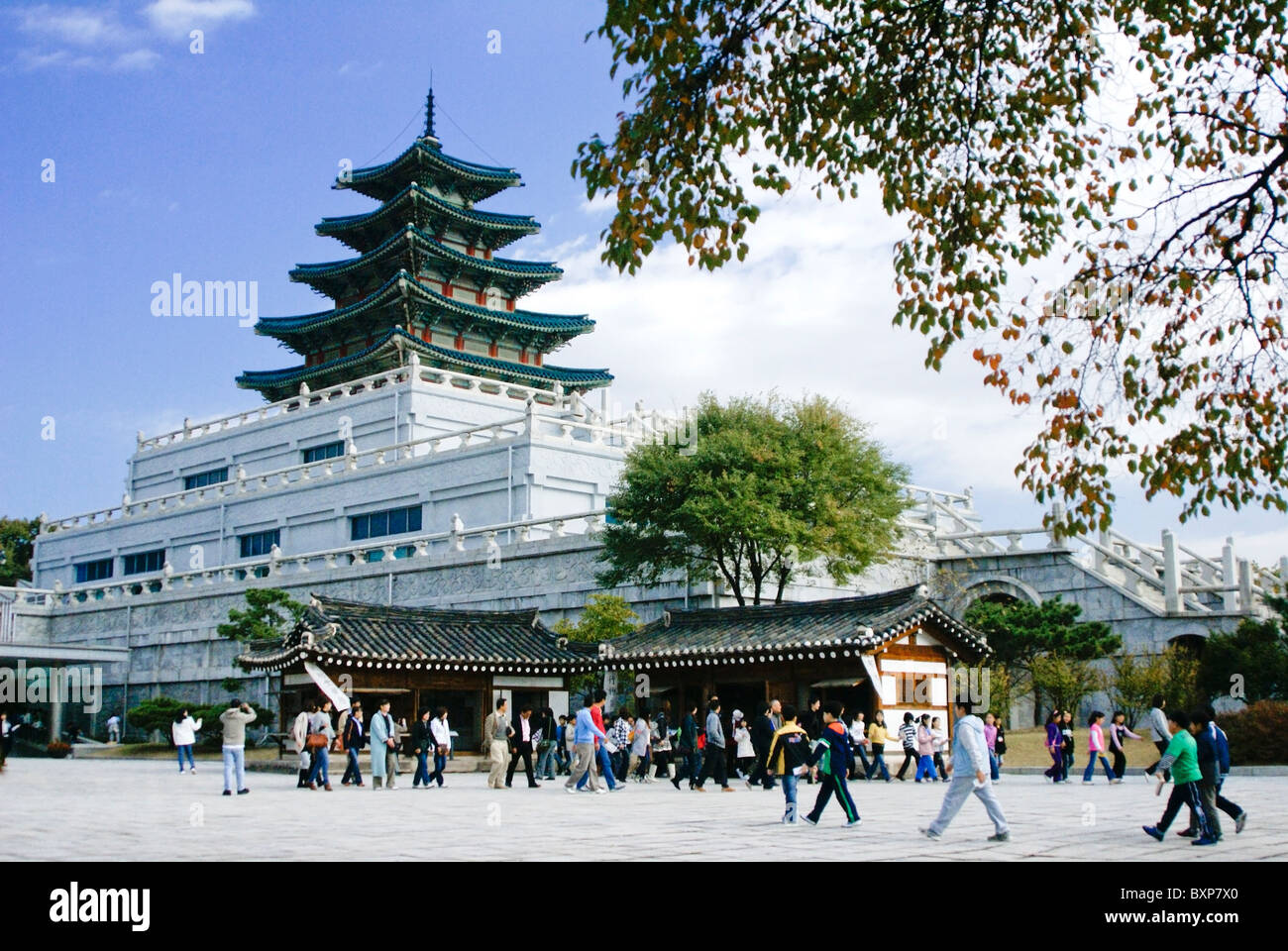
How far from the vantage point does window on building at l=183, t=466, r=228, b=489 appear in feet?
184

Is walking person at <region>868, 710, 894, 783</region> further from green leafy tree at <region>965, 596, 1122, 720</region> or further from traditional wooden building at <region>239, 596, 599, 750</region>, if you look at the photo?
traditional wooden building at <region>239, 596, 599, 750</region>

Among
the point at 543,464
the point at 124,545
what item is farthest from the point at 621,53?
the point at 124,545

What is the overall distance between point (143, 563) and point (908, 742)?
4048 centimetres

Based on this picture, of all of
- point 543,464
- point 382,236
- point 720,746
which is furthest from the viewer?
point 382,236

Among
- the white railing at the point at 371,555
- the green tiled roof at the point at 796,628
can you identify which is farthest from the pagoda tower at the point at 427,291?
the green tiled roof at the point at 796,628

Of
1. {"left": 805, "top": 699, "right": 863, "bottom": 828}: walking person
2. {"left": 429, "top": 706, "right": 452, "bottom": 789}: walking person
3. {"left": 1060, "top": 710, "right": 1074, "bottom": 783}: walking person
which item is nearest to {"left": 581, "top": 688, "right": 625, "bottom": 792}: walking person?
{"left": 429, "top": 706, "right": 452, "bottom": 789}: walking person

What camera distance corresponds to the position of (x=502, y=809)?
54.1ft

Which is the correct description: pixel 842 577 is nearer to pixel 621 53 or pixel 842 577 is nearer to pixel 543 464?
pixel 543 464

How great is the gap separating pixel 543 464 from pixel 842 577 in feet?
41.8

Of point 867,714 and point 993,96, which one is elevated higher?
point 993,96

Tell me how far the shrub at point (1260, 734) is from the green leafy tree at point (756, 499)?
8.66 metres

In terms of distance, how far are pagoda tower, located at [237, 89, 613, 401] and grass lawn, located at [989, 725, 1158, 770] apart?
32.4 metres

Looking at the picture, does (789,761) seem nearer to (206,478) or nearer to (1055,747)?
(1055,747)
